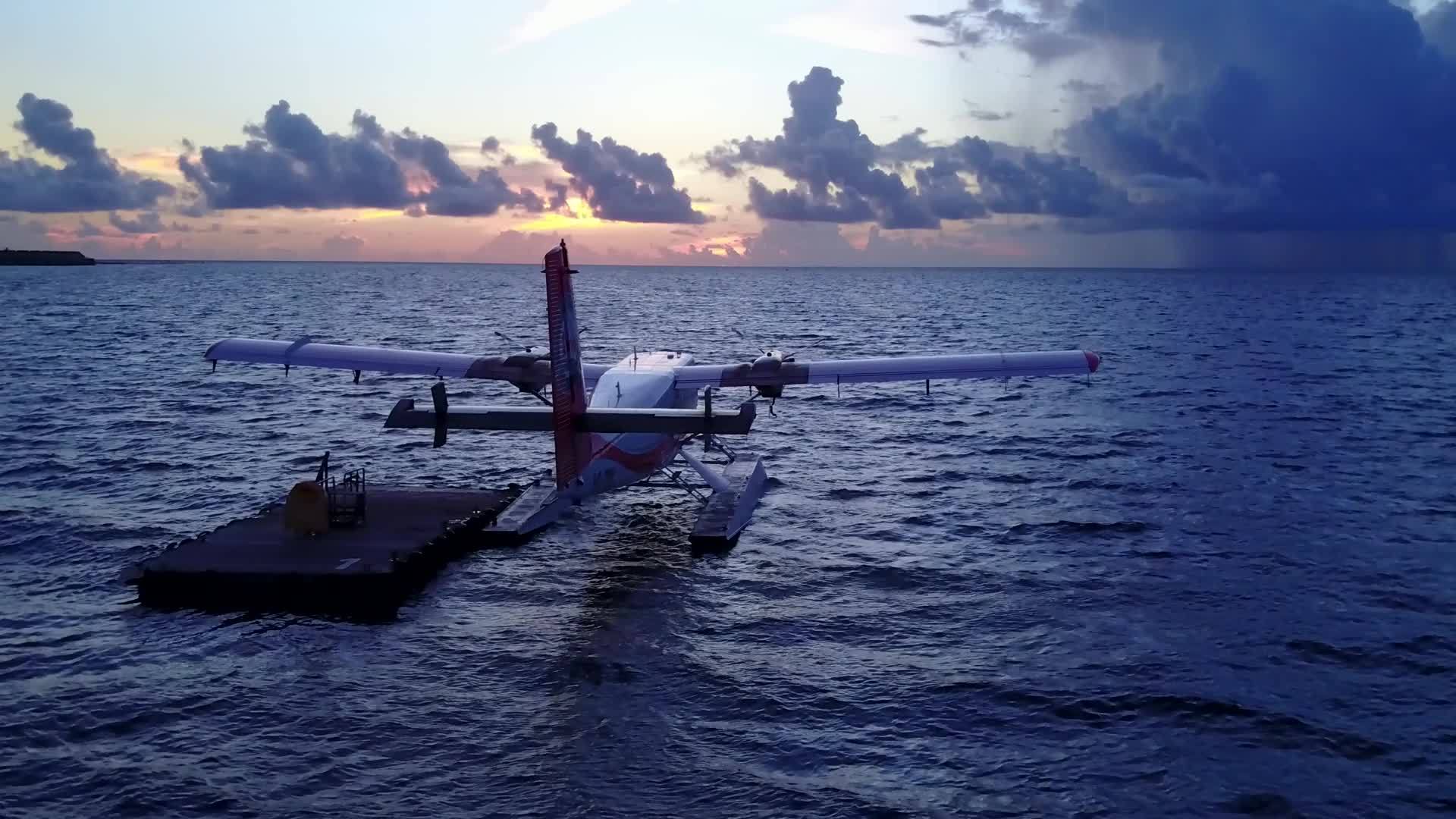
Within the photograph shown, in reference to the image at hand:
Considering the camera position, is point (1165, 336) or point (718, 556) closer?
point (718, 556)

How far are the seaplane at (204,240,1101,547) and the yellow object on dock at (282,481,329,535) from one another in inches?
92.9

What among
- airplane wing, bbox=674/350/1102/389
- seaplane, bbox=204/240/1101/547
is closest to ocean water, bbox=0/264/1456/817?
seaplane, bbox=204/240/1101/547

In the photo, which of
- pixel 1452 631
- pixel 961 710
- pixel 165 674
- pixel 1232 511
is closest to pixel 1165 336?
pixel 1232 511

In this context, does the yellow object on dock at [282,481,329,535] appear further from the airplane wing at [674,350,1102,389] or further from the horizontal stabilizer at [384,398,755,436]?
the airplane wing at [674,350,1102,389]

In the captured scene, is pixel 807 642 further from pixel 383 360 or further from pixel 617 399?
pixel 383 360

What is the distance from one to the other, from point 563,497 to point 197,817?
9727mm

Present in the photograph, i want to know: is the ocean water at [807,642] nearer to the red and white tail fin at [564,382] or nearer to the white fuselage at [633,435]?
the white fuselage at [633,435]

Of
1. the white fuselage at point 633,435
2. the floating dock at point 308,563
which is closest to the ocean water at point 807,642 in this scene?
the floating dock at point 308,563

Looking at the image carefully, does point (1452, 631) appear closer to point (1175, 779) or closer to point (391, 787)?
point (1175, 779)

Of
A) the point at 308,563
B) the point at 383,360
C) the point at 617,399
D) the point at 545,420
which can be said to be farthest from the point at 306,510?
the point at 617,399

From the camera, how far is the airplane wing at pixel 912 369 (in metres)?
25.6

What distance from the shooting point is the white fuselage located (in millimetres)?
22516

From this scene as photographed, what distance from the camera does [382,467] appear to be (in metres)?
31.8

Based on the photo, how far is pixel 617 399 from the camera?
24969mm
